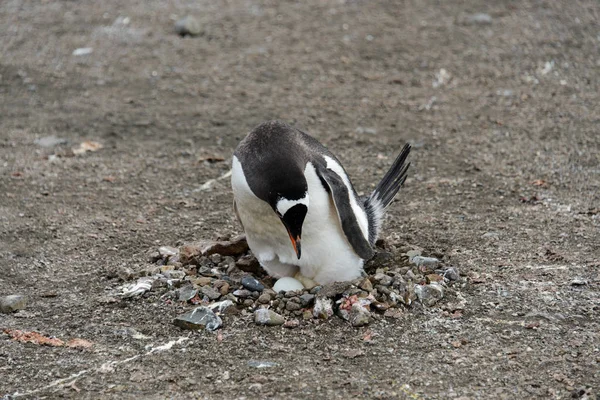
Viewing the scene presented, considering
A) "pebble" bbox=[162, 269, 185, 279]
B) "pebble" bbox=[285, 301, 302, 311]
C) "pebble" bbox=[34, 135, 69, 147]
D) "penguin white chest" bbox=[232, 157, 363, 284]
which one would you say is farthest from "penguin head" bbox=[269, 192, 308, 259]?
"pebble" bbox=[34, 135, 69, 147]

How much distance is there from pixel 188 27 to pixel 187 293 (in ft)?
16.5

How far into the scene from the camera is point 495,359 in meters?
3.54

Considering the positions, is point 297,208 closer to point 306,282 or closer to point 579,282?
point 306,282

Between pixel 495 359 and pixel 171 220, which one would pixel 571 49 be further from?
pixel 495 359

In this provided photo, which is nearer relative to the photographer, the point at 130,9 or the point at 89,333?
the point at 89,333

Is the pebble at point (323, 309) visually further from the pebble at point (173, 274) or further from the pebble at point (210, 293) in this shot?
the pebble at point (173, 274)

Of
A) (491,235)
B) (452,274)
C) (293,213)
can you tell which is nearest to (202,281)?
(293,213)

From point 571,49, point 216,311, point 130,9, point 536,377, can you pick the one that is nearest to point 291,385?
point 216,311

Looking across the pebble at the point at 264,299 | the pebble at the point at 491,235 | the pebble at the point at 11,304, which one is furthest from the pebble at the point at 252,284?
the pebble at the point at 491,235

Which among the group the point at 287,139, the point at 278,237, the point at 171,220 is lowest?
the point at 171,220

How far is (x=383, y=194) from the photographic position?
481cm

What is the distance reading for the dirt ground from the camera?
356 centimetres

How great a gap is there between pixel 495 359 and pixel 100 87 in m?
5.04

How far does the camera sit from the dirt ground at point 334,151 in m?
3.56
